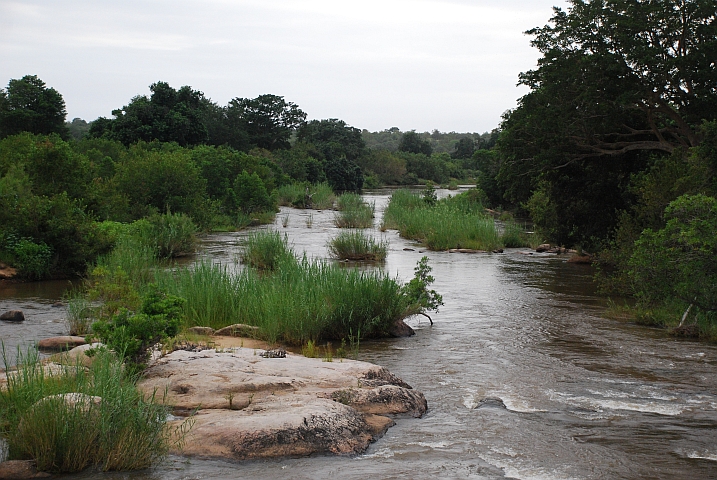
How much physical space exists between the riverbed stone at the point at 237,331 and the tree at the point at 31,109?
3886cm

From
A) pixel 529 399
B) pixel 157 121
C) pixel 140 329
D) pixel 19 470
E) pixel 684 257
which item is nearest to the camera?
pixel 19 470

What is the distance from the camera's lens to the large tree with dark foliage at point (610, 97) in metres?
16.9

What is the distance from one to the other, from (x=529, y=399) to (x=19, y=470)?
15.9 feet

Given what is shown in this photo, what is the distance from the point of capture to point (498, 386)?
8.30m

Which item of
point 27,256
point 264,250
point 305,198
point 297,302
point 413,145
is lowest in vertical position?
point 27,256

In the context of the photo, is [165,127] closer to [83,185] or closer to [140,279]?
[83,185]

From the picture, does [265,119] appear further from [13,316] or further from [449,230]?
[13,316]

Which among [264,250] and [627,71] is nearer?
[627,71]

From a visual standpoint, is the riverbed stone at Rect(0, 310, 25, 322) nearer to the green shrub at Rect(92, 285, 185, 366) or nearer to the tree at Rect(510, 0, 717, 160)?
the green shrub at Rect(92, 285, 185, 366)

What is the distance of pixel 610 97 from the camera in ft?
57.8

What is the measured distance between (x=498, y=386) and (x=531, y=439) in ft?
6.26

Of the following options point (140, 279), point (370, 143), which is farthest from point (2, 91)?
point (370, 143)

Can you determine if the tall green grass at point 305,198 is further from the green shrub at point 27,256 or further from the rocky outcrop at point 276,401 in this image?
the rocky outcrop at point 276,401

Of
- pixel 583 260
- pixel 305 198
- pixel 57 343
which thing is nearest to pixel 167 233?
pixel 57 343
